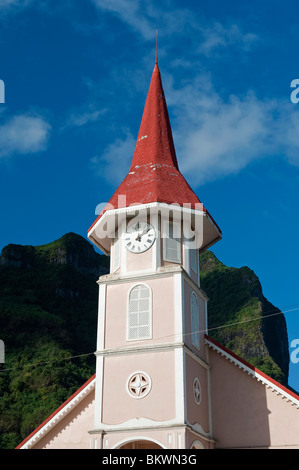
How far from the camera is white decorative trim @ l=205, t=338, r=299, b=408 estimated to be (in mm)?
18891

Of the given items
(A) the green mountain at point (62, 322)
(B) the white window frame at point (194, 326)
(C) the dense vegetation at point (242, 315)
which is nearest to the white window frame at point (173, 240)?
(B) the white window frame at point (194, 326)

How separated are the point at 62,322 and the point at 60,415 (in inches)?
2571

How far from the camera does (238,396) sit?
64.3ft

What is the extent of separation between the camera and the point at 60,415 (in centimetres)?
2081

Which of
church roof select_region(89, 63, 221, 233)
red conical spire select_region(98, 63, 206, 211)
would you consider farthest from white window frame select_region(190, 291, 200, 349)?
red conical spire select_region(98, 63, 206, 211)

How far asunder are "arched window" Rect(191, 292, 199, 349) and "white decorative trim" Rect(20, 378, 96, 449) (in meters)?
3.93

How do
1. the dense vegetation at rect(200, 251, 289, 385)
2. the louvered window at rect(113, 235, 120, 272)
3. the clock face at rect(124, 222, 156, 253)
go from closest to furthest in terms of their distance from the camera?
the clock face at rect(124, 222, 156, 253) < the louvered window at rect(113, 235, 120, 272) < the dense vegetation at rect(200, 251, 289, 385)

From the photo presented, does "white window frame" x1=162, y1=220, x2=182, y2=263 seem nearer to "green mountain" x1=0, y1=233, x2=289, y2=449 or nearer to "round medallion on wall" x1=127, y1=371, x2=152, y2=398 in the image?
"round medallion on wall" x1=127, y1=371, x2=152, y2=398

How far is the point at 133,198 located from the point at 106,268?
287 ft

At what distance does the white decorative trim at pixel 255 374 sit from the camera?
18.9 m

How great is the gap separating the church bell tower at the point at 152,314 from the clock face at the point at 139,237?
0.11ft

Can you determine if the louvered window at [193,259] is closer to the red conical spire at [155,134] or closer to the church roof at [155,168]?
the church roof at [155,168]

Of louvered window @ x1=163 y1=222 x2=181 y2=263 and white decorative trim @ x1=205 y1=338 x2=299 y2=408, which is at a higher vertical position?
louvered window @ x1=163 y1=222 x2=181 y2=263

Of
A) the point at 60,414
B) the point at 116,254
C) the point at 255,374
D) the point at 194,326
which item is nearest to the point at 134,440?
the point at 194,326
